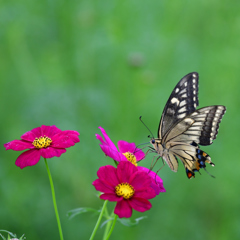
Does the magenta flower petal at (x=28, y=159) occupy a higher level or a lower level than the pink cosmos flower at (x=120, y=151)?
lower

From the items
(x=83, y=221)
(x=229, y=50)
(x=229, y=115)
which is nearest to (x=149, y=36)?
(x=229, y=50)

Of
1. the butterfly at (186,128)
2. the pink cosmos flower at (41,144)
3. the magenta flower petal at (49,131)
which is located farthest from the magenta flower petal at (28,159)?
the butterfly at (186,128)

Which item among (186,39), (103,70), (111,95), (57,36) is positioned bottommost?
(111,95)

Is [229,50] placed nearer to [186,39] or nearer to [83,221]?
[186,39]

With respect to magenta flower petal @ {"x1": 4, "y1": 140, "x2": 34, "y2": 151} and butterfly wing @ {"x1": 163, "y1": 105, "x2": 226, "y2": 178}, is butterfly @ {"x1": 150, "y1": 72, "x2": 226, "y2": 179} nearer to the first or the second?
butterfly wing @ {"x1": 163, "y1": 105, "x2": 226, "y2": 178}


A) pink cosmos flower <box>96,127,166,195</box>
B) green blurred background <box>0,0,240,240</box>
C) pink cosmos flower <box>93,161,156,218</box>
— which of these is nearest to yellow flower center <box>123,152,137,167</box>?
pink cosmos flower <box>96,127,166,195</box>

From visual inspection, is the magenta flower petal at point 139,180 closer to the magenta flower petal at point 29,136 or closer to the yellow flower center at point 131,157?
the yellow flower center at point 131,157

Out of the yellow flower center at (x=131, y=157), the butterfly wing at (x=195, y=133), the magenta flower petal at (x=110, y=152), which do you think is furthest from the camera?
the butterfly wing at (x=195, y=133)
